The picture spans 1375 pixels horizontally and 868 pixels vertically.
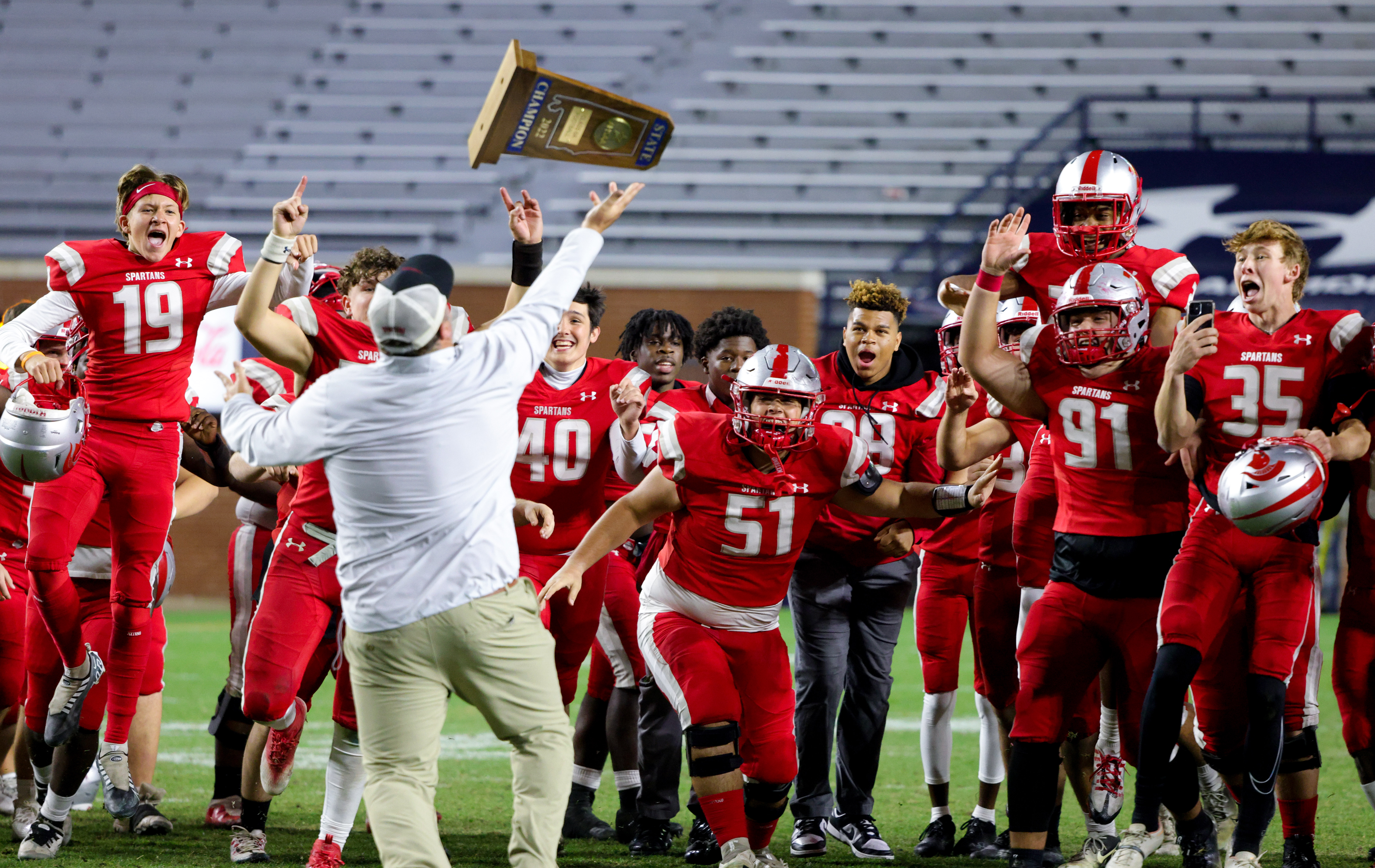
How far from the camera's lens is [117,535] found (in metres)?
5.17

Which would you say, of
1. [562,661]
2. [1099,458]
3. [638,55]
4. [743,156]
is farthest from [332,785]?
[638,55]

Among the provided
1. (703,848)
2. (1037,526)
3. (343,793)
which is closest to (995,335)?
(1037,526)

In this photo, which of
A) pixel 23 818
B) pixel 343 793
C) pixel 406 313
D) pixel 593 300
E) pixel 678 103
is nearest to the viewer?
pixel 406 313

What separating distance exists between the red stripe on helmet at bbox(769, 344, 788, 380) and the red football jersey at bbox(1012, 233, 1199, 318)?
935 mm

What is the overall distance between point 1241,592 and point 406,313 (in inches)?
111

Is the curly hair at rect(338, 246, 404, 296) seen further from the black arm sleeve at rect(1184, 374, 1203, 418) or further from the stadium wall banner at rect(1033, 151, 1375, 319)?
the stadium wall banner at rect(1033, 151, 1375, 319)

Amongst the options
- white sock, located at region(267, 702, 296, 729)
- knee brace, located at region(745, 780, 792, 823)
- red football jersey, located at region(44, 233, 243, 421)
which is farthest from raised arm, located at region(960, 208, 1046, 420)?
red football jersey, located at region(44, 233, 243, 421)

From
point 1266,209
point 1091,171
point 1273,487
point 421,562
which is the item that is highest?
point 1266,209

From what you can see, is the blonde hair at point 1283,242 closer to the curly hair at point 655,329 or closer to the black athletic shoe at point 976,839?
the black athletic shoe at point 976,839

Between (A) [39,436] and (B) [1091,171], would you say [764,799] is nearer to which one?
(B) [1091,171]

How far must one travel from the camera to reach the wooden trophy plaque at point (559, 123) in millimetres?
4324

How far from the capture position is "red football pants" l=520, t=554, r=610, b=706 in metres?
5.12

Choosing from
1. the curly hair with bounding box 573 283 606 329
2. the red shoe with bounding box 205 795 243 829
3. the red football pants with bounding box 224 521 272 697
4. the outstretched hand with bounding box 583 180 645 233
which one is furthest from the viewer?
the red football pants with bounding box 224 521 272 697

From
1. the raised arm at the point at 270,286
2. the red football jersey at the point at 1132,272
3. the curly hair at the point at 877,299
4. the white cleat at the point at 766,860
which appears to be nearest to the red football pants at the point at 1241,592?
the red football jersey at the point at 1132,272
